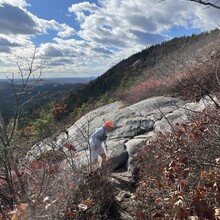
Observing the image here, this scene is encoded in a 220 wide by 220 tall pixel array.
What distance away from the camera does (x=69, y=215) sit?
4.54 metres

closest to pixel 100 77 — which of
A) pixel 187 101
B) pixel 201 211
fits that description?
pixel 187 101

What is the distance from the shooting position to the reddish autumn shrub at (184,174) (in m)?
2.57

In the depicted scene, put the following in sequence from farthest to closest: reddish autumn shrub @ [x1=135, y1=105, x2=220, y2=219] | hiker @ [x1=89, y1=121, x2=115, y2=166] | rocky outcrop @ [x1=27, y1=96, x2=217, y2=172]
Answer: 1. hiker @ [x1=89, y1=121, x2=115, y2=166]
2. rocky outcrop @ [x1=27, y1=96, x2=217, y2=172]
3. reddish autumn shrub @ [x1=135, y1=105, x2=220, y2=219]

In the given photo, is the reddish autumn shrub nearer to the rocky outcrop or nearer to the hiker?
the rocky outcrop

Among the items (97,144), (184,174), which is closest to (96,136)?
(97,144)

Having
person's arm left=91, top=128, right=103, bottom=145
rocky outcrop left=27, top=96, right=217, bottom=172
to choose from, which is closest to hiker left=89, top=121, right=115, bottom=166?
person's arm left=91, top=128, right=103, bottom=145

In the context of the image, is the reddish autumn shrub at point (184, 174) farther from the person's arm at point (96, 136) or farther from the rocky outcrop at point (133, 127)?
the person's arm at point (96, 136)

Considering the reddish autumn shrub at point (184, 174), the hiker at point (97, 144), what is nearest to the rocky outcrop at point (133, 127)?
the hiker at point (97, 144)

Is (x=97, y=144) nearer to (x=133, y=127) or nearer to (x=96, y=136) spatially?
(x=96, y=136)

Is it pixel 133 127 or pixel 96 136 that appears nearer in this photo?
pixel 96 136

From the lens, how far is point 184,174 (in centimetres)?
366

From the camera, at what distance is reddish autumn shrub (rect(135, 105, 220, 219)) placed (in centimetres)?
257

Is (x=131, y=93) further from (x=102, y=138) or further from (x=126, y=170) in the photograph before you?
(x=126, y=170)

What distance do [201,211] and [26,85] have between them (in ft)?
10.2
